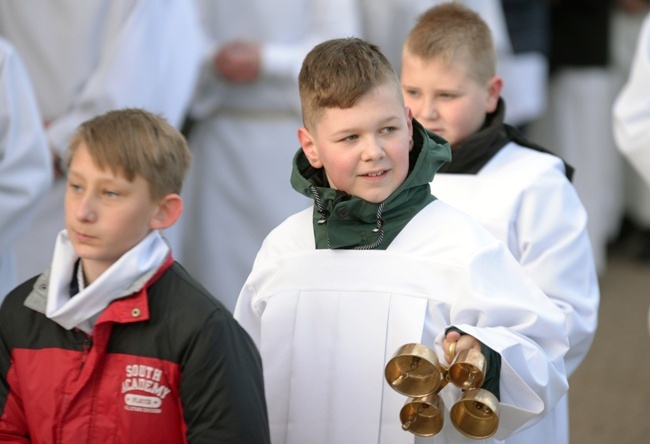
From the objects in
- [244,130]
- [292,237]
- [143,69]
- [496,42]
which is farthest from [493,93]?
[496,42]

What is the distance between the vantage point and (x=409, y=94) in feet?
12.4

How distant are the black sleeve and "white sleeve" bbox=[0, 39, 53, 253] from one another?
1.73 m

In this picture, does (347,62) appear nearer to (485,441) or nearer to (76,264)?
(76,264)

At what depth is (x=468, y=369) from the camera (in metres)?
2.69

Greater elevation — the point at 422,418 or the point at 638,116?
the point at 638,116

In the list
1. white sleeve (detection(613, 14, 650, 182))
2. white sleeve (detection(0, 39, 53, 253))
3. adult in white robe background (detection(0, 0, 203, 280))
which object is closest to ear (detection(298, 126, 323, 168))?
white sleeve (detection(0, 39, 53, 253))

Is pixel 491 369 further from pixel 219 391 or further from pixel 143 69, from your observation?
pixel 143 69

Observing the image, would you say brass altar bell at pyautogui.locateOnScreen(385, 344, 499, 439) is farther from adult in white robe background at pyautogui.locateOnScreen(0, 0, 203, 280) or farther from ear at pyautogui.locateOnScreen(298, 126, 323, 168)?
adult in white robe background at pyautogui.locateOnScreen(0, 0, 203, 280)

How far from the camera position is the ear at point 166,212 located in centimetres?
295

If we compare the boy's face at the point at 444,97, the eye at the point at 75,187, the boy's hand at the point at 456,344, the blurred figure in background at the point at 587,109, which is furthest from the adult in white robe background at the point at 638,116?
the blurred figure in background at the point at 587,109

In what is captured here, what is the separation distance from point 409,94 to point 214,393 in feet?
4.55

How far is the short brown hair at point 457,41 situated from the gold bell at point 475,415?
131 cm

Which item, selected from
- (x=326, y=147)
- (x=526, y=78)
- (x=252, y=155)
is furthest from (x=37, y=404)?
(x=526, y=78)

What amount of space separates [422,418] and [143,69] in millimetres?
3005
